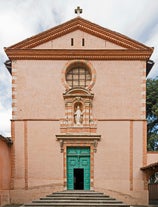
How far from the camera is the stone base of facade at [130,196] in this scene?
17094mm

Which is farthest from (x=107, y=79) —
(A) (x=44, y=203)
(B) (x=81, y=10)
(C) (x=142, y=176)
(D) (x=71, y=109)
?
(A) (x=44, y=203)

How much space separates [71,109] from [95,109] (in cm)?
147

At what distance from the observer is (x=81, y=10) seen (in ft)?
63.2

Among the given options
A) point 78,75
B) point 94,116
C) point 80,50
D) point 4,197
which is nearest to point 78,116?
point 94,116

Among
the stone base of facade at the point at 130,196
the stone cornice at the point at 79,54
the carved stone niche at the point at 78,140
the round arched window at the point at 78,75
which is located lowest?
the stone base of facade at the point at 130,196

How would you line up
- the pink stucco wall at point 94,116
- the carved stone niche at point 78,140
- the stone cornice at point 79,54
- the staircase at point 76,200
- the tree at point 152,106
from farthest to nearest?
the tree at point 152,106
the stone cornice at point 79,54
the carved stone niche at point 78,140
the pink stucco wall at point 94,116
the staircase at point 76,200

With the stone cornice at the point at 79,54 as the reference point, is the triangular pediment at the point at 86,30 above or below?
above

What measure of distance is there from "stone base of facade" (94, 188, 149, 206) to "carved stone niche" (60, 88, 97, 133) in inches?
145

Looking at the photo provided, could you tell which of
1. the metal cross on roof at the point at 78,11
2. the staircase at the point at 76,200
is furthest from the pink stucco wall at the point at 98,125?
the metal cross on roof at the point at 78,11

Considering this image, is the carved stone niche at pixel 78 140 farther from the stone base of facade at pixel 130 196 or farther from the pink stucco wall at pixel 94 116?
the stone base of facade at pixel 130 196

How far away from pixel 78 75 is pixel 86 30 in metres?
2.88

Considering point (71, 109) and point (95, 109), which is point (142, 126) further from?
point (71, 109)

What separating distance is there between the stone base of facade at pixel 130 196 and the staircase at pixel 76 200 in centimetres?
81

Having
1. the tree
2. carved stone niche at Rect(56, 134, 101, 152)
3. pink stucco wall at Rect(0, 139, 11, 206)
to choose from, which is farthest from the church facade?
the tree
